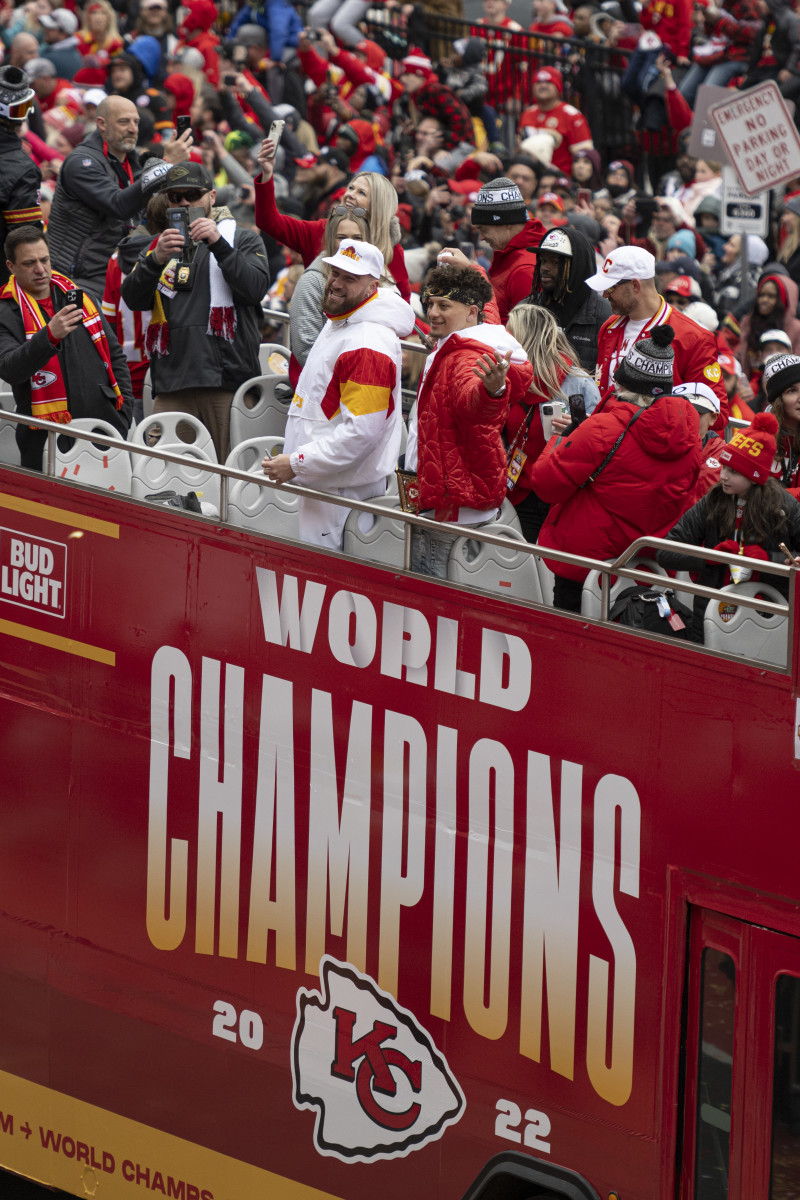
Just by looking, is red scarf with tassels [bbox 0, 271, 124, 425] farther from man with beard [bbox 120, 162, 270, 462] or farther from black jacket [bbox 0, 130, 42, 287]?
black jacket [bbox 0, 130, 42, 287]

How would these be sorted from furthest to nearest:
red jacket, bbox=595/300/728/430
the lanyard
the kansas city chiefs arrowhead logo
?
the lanyard → red jacket, bbox=595/300/728/430 → the kansas city chiefs arrowhead logo

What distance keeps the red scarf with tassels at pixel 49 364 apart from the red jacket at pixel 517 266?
1.76 meters

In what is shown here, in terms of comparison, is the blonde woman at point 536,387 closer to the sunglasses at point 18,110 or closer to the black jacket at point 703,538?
the black jacket at point 703,538

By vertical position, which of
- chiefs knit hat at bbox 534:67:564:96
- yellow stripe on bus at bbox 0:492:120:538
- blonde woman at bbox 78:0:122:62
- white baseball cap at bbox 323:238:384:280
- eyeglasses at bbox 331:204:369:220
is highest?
blonde woman at bbox 78:0:122:62

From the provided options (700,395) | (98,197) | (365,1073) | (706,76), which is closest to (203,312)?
(98,197)

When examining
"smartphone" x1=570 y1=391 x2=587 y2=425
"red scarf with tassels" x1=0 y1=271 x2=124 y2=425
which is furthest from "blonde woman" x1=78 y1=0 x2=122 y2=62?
"smartphone" x1=570 y1=391 x2=587 y2=425

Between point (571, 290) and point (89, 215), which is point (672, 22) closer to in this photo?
point (89, 215)

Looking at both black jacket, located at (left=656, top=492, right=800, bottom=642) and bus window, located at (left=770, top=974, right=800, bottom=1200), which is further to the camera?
black jacket, located at (left=656, top=492, right=800, bottom=642)

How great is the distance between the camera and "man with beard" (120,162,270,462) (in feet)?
25.7

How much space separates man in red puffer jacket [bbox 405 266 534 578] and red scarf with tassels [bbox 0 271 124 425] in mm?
1738

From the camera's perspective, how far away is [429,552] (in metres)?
5.65

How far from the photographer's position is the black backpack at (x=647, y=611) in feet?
16.7

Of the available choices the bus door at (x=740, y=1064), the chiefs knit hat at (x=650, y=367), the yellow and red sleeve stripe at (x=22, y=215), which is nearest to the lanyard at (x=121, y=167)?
the yellow and red sleeve stripe at (x=22, y=215)

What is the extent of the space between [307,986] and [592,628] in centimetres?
166
